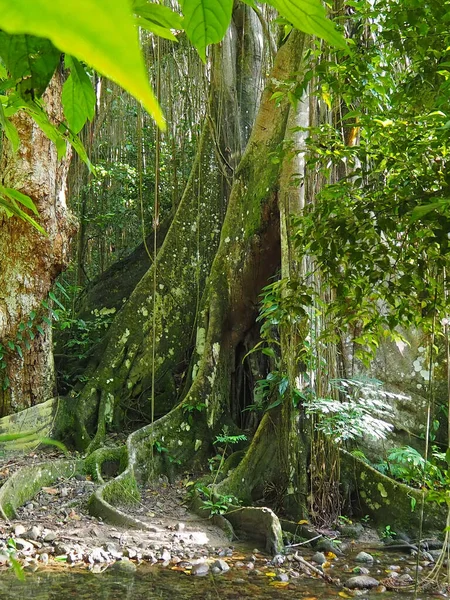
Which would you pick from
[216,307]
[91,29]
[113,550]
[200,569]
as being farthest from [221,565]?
[91,29]

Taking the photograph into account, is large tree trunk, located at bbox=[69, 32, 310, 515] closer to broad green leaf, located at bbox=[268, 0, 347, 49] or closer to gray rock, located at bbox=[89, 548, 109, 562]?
gray rock, located at bbox=[89, 548, 109, 562]

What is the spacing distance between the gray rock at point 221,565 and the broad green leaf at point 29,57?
3.36 m

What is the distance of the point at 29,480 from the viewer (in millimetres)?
4371

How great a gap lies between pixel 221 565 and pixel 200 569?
130 millimetres

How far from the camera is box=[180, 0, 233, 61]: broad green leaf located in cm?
36

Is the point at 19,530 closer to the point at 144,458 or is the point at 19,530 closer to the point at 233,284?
the point at 144,458

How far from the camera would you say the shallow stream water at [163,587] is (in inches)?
117

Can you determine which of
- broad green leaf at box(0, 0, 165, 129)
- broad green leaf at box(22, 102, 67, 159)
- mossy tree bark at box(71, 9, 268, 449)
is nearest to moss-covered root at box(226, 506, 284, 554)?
mossy tree bark at box(71, 9, 268, 449)

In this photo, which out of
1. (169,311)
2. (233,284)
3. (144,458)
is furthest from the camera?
(169,311)

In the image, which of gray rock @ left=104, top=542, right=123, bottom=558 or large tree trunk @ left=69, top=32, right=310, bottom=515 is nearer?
gray rock @ left=104, top=542, right=123, bottom=558

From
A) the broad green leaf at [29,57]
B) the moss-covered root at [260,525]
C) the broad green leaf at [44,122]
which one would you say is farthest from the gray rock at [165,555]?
the broad green leaf at [29,57]

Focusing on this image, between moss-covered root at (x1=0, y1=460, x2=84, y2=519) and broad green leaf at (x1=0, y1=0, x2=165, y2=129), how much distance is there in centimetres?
420

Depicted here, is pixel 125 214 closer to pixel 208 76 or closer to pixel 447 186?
pixel 208 76

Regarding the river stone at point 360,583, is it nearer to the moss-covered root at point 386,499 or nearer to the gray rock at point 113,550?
the moss-covered root at point 386,499
